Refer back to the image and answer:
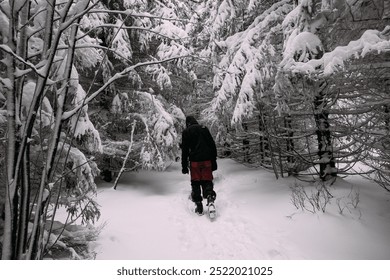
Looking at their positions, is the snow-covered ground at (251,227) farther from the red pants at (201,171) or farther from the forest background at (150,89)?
the red pants at (201,171)

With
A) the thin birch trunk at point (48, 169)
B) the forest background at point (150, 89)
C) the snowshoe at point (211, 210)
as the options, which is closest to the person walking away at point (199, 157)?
the snowshoe at point (211, 210)

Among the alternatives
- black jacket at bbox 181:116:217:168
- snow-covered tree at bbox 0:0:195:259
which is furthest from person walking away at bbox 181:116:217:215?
snow-covered tree at bbox 0:0:195:259

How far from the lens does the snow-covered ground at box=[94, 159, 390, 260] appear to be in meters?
3.65

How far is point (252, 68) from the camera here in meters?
6.05

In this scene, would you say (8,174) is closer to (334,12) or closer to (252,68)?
(334,12)

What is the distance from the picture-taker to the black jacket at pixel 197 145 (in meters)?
6.08

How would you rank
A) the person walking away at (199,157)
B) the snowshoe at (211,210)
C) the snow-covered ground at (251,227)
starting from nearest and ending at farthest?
1. the snow-covered ground at (251,227)
2. the snowshoe at (211,210)
3. the person walking away at (199,157)

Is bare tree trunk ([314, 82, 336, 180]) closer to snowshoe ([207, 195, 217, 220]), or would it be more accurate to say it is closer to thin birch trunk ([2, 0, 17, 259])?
snowshoe ([207, 195, 217, 220])

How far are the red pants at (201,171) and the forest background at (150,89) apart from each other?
3.97 ft

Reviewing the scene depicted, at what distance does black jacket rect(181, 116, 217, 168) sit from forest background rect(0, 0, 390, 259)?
31.2 inches

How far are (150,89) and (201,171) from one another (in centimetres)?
272

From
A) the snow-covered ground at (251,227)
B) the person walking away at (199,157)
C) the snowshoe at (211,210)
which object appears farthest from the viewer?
the person walking away at (199,157)

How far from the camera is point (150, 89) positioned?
23.9 feet
